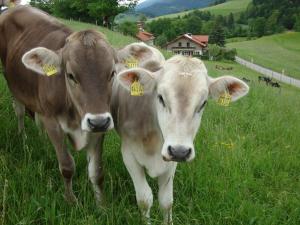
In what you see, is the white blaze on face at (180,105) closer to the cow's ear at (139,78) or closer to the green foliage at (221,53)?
the cow's ear at (139,78)

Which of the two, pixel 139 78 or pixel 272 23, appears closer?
pixel 139 78

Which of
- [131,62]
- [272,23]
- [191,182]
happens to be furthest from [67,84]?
[272,23]

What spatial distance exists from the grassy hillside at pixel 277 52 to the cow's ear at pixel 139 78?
50.5m

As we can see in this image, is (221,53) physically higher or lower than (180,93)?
lower

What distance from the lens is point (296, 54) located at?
71.9 m

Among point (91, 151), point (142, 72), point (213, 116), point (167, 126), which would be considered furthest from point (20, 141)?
point (213, 116)

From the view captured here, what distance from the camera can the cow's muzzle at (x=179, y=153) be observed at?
3.04 meters

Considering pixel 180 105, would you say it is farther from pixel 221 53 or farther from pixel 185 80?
pixel 221 53

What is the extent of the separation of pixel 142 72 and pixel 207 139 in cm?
237

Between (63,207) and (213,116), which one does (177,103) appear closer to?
(63,207)

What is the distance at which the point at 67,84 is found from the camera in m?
3.91

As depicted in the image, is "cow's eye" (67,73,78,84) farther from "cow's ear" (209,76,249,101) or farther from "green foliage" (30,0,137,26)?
"green foliage" (30,0,137,26)

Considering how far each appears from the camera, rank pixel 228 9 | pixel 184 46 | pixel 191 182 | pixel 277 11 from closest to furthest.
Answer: pixel 191 182 → pixel 184 46 → pixel 277 11 → pixel 228 9

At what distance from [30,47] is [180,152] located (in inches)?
107
